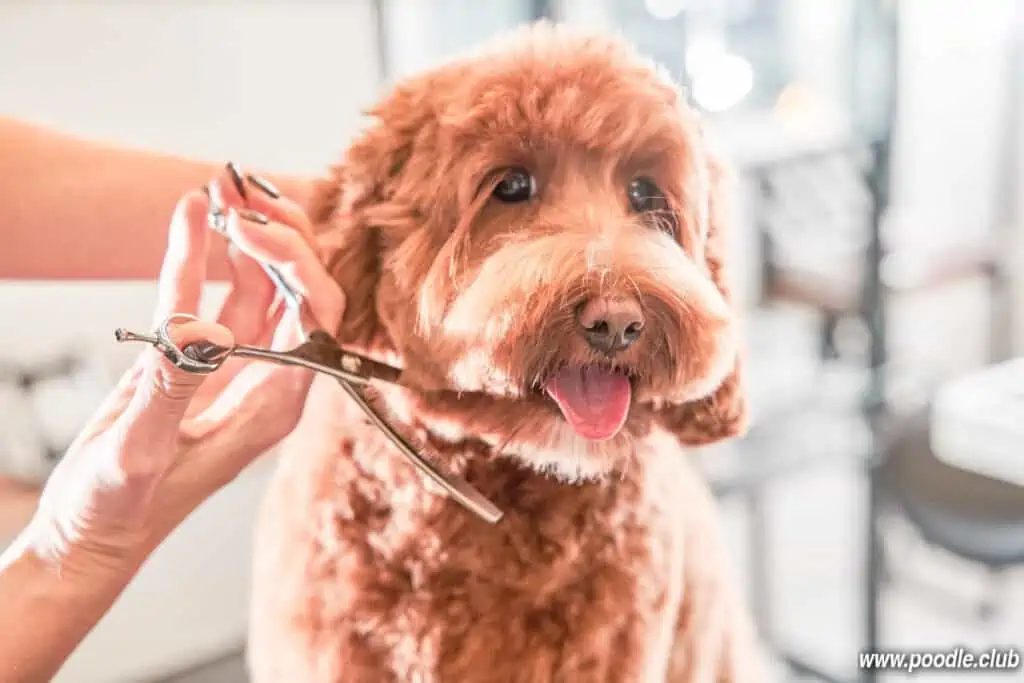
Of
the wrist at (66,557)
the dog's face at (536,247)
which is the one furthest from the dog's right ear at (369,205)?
the wrist at (66,557)

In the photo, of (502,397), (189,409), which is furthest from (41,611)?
(502,397)

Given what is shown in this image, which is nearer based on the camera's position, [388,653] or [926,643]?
[388,653]

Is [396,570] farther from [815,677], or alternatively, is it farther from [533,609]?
[815,677]

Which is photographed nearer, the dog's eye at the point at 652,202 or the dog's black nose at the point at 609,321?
the dog's black nose at the point at 609,321

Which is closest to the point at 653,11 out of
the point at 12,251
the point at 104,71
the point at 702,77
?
the point at 702,77

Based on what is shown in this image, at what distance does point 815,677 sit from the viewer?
3.07 feet

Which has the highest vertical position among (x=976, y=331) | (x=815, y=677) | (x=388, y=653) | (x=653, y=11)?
(x=653, y=11)

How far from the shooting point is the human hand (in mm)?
753

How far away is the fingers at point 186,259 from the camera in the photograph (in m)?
0.80

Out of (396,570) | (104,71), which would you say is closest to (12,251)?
(104,71)

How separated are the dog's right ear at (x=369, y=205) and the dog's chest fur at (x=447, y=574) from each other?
0.08 m

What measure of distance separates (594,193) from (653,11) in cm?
22

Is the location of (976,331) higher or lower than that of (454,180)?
higher

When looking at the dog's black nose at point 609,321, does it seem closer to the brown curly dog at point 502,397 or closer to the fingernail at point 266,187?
the brown curly dog at point 502,397
